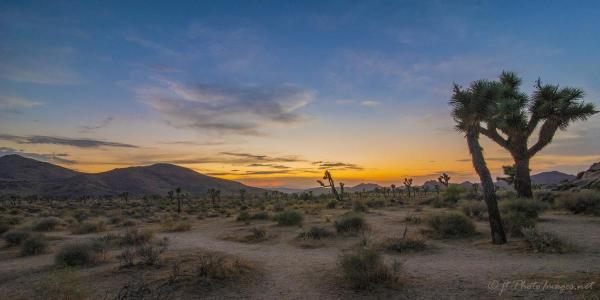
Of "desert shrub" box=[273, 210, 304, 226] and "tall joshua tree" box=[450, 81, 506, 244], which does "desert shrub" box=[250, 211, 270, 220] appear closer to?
"desert shrub" box=[273, 210, 304, 226]

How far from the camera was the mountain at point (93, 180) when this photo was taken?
11744 cm

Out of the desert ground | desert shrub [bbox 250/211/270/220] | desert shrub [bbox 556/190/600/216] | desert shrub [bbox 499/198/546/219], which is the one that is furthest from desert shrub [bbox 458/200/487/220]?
desert shrub [bbox 250/211/270/220]

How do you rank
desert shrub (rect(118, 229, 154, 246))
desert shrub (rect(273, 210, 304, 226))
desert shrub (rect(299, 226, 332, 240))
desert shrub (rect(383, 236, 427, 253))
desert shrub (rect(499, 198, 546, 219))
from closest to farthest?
desert shrub (rect(383, 236, 427, 253)) < desert shrub (rect(118, 229, 154, 246)) < desert shrub (rect(299, 226, 332, 240)) < desert shrub (rect(499, 198, 546, 219)) < desert shrub (rect(273, 210, 304, 226))

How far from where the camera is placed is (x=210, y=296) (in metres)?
8.07

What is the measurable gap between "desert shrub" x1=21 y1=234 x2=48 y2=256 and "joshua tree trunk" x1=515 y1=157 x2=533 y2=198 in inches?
965

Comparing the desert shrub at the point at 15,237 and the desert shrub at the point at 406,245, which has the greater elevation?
the desert shrub at the point at 406,245

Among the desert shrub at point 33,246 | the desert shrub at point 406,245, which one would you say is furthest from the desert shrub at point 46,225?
the desert shrub at point 406,245

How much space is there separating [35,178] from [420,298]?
583 ft

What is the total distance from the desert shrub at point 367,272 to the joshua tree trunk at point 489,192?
5621 mm

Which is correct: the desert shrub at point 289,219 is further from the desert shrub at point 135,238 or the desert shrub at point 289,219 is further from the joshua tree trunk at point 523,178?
the joshua tree trunk at point 523,178

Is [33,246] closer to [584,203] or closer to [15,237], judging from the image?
[15,237]

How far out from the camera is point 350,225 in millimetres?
17031

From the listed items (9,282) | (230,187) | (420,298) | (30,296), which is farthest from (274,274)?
(230,187)

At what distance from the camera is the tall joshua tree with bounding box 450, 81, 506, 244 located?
1220cm
